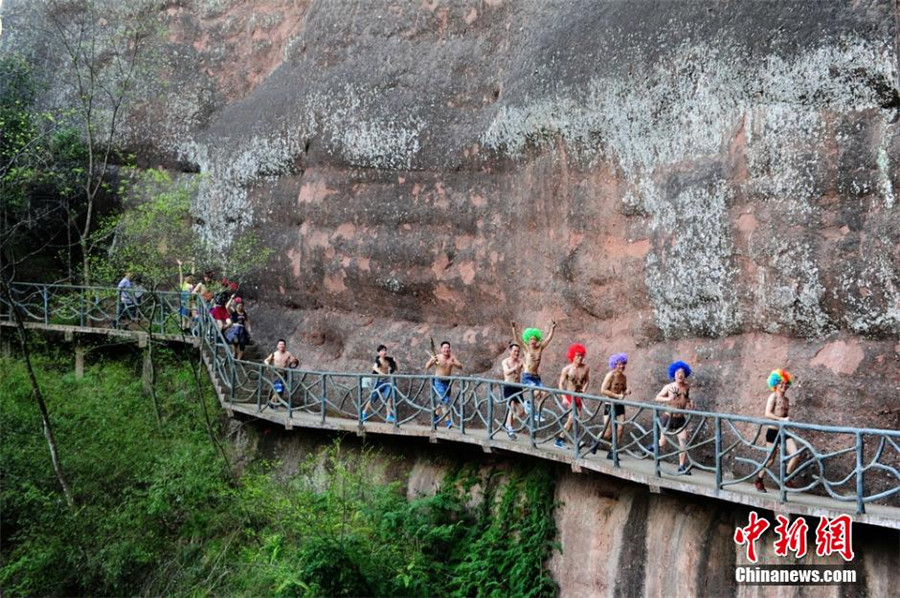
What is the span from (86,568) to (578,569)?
797cm

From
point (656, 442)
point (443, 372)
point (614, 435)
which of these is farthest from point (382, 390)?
point (656, 442)

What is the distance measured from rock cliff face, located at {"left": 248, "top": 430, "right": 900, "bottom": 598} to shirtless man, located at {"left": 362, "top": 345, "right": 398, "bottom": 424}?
1.12 meters

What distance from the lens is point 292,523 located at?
1581 centimetres

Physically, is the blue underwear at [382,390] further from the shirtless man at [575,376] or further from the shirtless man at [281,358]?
the shirtless man at [575,376]

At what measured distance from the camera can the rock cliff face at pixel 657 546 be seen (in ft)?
35.1

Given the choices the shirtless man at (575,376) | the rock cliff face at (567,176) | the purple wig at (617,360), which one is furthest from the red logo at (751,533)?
the shirtless man at (575,376)

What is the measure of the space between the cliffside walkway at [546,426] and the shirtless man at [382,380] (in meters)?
0.06

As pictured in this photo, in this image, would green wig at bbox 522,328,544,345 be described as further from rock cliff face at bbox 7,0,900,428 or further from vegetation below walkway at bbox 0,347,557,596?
vegetation below walkway at bbox 0,347,557,596

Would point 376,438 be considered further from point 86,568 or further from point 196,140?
point 196,140

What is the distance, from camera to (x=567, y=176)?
52.3 feet

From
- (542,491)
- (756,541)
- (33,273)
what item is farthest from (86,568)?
(756,541)

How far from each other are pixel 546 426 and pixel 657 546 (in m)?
2.03

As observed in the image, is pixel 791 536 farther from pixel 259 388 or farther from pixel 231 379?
pixel 231 379

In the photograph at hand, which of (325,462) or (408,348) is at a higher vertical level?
(408,348)
